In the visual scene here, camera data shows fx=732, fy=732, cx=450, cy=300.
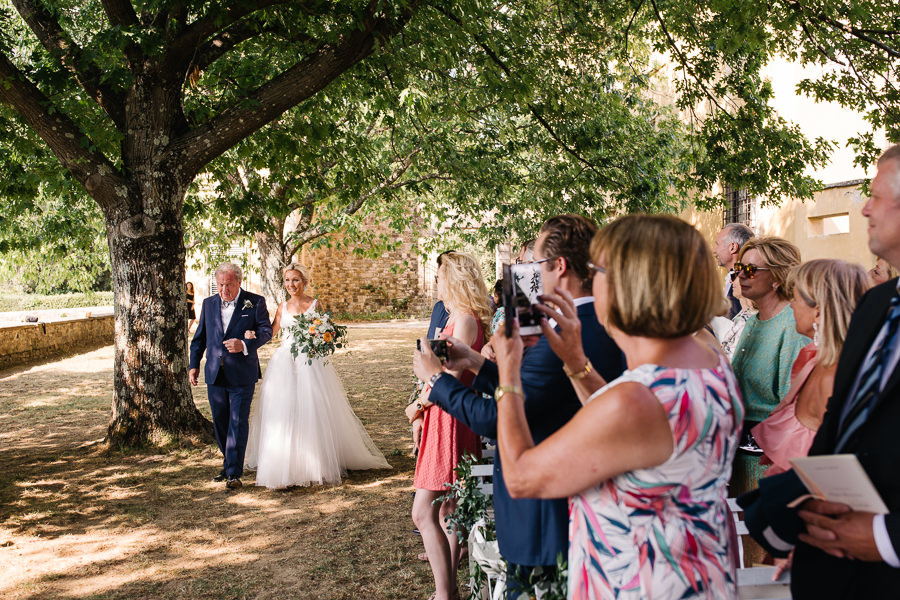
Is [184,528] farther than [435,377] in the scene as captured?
Yes

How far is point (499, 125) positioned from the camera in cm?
1254

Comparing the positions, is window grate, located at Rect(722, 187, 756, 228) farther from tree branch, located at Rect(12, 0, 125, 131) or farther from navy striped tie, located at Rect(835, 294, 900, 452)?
navy striped tie, located at Rect(835, 294, 900, 452)

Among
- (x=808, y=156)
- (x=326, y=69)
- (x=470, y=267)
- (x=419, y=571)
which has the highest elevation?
(x=326, y=69)

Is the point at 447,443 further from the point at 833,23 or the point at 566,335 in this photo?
the point at 833,23

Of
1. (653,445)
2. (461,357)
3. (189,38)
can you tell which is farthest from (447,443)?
(189,38)

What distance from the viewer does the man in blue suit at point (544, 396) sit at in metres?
2.38

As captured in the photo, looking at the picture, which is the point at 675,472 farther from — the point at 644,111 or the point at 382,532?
the point at 644,111

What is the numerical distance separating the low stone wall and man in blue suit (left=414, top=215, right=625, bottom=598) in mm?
16203

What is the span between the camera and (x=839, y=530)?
1650 mm

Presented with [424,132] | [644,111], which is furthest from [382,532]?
[644,111]

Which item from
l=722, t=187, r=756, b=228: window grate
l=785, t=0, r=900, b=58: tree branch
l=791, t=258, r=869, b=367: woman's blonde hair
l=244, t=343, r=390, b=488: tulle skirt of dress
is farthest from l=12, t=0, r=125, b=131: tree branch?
l=722, t=187, r=756, b=228: window grate

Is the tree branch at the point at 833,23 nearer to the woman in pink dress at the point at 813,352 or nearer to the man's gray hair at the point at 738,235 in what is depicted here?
the man's gray hair at the point at 738,235

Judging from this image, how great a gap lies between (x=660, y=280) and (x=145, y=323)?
732cm

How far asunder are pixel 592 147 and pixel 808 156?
2716 mm
